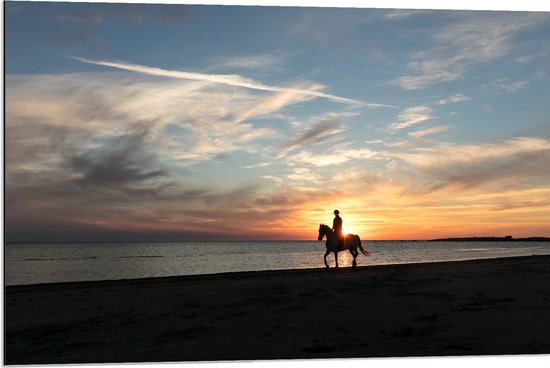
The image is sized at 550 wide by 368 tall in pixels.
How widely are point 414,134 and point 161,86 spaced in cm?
865

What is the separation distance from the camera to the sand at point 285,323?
25.2 feet

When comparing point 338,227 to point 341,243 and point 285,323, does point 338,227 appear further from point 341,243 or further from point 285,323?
point 285,323

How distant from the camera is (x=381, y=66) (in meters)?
14.8

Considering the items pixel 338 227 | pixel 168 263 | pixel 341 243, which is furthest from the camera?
pixel 168 263

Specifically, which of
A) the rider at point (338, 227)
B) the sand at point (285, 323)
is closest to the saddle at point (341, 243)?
the rider at point (338, 227)

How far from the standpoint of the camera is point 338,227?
2161cm

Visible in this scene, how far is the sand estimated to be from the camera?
7.68 m

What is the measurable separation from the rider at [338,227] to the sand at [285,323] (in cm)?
641

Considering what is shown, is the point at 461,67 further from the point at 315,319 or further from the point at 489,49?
the point at 315,319

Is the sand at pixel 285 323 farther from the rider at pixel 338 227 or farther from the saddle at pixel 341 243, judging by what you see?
the saddle at pixel 341 243

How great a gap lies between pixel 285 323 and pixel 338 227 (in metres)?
12.5

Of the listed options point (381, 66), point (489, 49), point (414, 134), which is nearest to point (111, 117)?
point (381, 66)

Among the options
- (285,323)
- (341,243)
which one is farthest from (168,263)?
(285,323)

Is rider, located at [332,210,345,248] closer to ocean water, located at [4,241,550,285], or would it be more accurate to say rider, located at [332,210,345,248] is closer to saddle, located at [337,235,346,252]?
saddle, located at [337,235,346,252]
